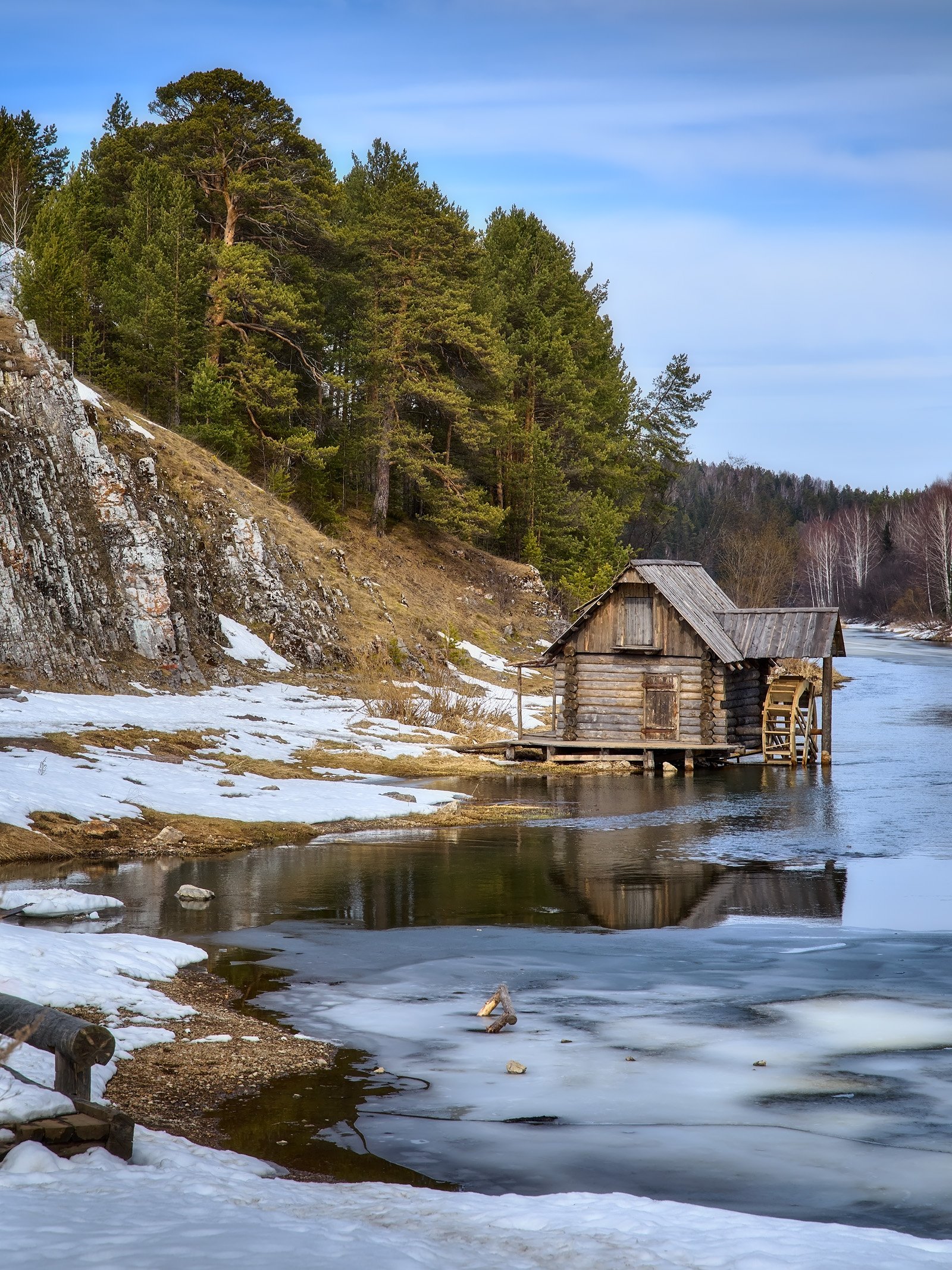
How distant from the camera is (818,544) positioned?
12912 cm

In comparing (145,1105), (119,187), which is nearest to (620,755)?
(145,1105)

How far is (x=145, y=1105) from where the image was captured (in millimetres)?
8305

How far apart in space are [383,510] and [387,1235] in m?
48.0

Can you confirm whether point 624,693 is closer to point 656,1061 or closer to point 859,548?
point 656,1061

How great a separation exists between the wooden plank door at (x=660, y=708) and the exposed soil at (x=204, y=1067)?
24662mm

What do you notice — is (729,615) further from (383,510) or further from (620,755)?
(383,510)

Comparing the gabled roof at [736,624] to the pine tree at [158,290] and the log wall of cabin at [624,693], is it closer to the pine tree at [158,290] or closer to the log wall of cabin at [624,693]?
the log wall of cabin at [624,693]

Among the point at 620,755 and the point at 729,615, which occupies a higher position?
the point at 729,615

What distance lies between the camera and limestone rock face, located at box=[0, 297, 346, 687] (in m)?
31.7

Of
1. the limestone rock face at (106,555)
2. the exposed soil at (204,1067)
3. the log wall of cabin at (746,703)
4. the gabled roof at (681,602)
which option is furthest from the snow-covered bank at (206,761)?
the exposed soil at (204,1067)

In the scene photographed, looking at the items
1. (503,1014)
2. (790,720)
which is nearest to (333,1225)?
(503,1014)

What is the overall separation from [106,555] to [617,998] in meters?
26.5

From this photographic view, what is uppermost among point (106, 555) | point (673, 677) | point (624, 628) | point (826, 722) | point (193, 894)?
point (106, 555)

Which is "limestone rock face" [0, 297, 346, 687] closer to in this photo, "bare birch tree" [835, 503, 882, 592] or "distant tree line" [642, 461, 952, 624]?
"distant tree line" [642, 461, 952, 624]
